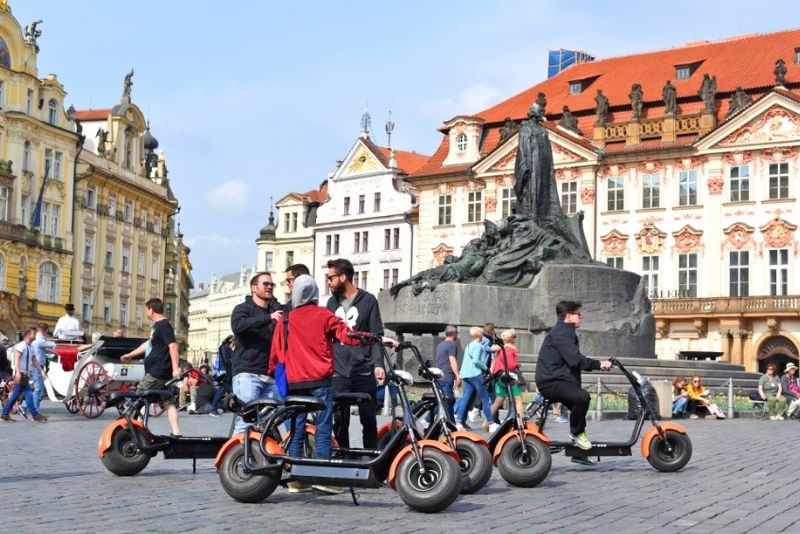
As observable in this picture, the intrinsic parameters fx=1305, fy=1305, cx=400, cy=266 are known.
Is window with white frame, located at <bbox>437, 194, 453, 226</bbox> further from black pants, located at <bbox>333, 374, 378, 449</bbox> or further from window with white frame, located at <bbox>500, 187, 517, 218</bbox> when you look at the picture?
black pants, located at <bbox>333, 374, 378, 449</bbox>

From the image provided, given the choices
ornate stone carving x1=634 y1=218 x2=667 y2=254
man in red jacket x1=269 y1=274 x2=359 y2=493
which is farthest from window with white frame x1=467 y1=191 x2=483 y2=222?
man in red jacket x1=269 y1=274 x2=359 y2=493

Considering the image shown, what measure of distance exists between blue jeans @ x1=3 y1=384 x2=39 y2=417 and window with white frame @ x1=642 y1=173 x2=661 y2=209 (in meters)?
35.2

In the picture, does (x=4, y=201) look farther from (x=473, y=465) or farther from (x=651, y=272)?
(x=473, y=465)

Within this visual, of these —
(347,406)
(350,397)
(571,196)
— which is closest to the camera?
(350,397)

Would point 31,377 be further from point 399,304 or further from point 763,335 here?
point 763,335

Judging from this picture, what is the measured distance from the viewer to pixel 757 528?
7617 millimetres

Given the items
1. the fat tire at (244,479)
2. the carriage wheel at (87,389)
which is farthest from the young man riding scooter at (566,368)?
the carriage wheel at (87,389)

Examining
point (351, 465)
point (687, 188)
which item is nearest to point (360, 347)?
point (351, 465)

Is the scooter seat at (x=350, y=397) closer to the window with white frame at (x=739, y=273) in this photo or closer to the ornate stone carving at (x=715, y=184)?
the window with white frame at (x=739, y=273)

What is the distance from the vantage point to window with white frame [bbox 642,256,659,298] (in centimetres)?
5041

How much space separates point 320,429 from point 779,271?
41598 millimetres

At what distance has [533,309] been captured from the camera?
2155 centimetres

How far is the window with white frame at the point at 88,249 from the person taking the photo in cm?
6053

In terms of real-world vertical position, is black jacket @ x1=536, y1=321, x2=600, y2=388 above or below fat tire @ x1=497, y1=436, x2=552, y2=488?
above
